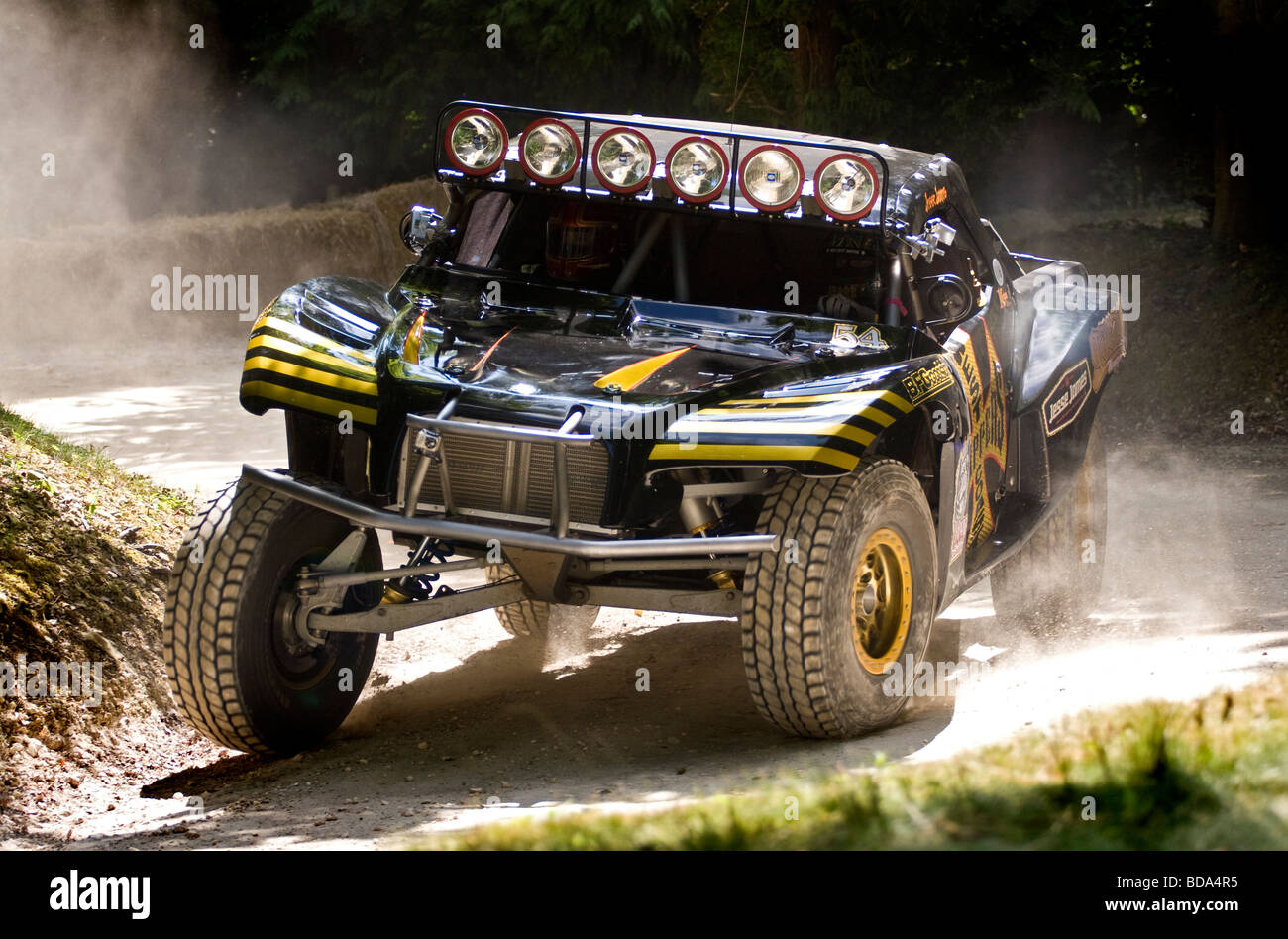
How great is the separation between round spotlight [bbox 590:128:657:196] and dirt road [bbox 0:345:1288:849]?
2.09m

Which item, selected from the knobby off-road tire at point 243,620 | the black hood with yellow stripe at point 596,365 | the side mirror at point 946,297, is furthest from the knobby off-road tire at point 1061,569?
the knobby off-road tire at point 243,620

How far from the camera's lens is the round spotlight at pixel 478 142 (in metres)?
6.56

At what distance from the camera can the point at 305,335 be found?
5.95 meters

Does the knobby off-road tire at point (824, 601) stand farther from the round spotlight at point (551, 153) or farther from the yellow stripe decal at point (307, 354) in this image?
the round spotlight at point (551, 153)

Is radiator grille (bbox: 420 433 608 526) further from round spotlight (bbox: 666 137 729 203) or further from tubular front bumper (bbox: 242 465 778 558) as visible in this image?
round spotlight (bbox: 666 137 729 203)

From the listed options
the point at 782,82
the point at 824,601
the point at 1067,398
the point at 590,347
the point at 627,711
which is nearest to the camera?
the point at 824,601

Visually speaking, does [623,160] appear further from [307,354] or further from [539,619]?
[539,619]

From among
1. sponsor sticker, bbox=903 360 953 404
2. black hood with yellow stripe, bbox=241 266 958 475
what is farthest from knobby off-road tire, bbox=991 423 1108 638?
black hood with yellow stripe, bbox=241 266 958 475

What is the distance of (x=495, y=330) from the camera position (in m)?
6.09

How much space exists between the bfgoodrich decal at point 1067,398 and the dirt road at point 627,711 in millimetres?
1003

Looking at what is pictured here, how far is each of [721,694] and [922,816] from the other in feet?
8.99

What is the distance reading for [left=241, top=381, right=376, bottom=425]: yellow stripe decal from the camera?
5652mm

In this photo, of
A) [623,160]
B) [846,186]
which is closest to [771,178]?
[846,186]

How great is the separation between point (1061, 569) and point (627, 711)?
98.1 inches
